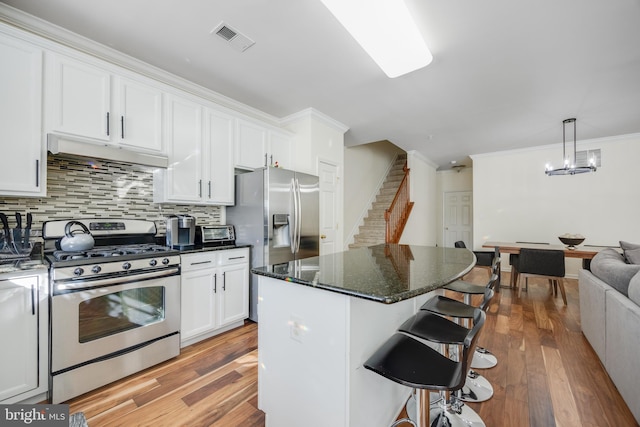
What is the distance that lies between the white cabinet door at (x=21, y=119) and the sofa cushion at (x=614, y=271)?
13.8 ft

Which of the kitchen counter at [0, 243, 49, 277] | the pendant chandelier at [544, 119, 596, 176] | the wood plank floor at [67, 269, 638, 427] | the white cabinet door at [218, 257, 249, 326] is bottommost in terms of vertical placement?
the wood plank floor at [67, 269, 638, 427]

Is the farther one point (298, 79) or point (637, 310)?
A: point (298, 79)

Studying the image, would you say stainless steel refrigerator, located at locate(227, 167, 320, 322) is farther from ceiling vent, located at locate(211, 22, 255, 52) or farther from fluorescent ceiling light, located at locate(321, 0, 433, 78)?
fluorescent ceiling light, located at locate(321, 0, 433, 78)

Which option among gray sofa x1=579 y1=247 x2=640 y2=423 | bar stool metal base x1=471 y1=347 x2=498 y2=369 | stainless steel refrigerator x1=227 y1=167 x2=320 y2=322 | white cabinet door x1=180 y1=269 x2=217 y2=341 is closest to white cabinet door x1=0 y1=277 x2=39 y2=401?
white cabinet door x1=180 y1=269 x2=217 y2=341

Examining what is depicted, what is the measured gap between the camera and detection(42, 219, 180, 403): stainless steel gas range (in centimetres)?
176

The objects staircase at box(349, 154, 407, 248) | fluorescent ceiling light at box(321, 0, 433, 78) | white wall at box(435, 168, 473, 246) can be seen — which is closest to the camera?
fluorescent ceiling light at box(321, 0, 433, 78)

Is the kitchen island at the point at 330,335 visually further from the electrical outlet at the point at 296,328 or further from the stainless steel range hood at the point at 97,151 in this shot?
the stainless steel range hood at the point at 97,151

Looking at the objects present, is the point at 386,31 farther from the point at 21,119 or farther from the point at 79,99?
the point at 21,119

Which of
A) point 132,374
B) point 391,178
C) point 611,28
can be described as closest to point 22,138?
point 132,374

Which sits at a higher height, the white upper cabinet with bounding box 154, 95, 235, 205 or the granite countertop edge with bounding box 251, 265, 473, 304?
the white upper cabinet with bounding box 154, 95, 235, 205

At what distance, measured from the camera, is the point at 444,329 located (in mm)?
1435

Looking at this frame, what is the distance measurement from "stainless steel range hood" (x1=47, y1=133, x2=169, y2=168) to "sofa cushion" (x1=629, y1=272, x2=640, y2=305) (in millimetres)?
3620

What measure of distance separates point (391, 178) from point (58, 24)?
260 inches

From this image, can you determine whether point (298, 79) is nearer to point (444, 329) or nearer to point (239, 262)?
point (239, 262)
